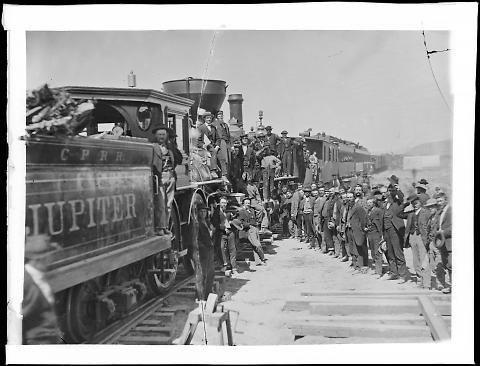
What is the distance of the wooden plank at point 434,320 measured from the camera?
4152 millimetres

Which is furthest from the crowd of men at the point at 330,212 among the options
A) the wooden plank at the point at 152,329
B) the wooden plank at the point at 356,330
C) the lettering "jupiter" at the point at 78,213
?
the lettering "jupiter" at the point at 78,213

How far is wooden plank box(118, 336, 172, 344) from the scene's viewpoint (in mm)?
3980

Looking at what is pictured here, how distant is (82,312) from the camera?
12.3 feet

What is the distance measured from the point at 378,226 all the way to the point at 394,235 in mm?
144

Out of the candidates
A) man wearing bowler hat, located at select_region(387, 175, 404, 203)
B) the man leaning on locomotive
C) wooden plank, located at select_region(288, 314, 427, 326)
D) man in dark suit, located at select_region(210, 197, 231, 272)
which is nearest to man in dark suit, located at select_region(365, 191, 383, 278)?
man wearing bowler hat, located at select_region(387, 175, 404, 203)

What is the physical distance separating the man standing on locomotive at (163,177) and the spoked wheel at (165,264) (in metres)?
0.08

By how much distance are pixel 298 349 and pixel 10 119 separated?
2.69 m

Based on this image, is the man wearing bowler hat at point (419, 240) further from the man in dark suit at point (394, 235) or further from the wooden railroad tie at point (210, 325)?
the wooden railroad tie at point (210, 325)

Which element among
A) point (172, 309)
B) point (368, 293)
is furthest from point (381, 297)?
point (172, 309)

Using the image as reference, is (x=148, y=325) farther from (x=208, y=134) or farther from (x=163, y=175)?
(x=208, y=134)

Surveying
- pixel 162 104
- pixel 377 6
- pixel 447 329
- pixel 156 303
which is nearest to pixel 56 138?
pixel 162 104

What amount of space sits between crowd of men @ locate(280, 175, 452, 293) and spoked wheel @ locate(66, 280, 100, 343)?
1657 millimetres

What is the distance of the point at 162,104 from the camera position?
13.6 ft

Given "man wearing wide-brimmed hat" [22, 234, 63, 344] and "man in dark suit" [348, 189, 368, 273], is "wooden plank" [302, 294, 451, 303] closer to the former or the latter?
"man in dark suit" [348, 189, 368, 273]
